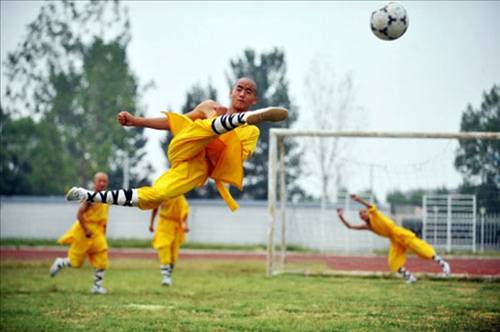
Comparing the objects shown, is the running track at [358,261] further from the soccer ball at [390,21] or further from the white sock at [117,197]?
the white sock at [117,197]

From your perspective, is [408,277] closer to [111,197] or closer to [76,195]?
[111,197]

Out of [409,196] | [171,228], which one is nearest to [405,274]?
[409,196]

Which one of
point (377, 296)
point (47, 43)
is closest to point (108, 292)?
point (377, 296)

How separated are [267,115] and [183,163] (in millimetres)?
1475

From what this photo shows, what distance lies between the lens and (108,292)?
519 inches

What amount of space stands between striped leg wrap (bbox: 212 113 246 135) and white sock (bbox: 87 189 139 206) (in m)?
1.12

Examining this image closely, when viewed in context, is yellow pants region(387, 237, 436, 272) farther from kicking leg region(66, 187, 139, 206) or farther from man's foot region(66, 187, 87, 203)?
man's foot region(66, 187, 87, 203)

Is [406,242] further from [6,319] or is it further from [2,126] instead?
[2,126]

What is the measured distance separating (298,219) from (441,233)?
4322 mm

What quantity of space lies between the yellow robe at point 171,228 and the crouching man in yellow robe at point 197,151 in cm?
673

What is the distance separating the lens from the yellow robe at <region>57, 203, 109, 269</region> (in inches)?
536

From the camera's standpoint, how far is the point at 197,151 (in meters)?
8.07

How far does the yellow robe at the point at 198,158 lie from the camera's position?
7945 millimetres

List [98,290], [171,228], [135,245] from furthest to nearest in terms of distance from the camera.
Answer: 1. [135,245]
2. [171,228]
3. [98,290]
